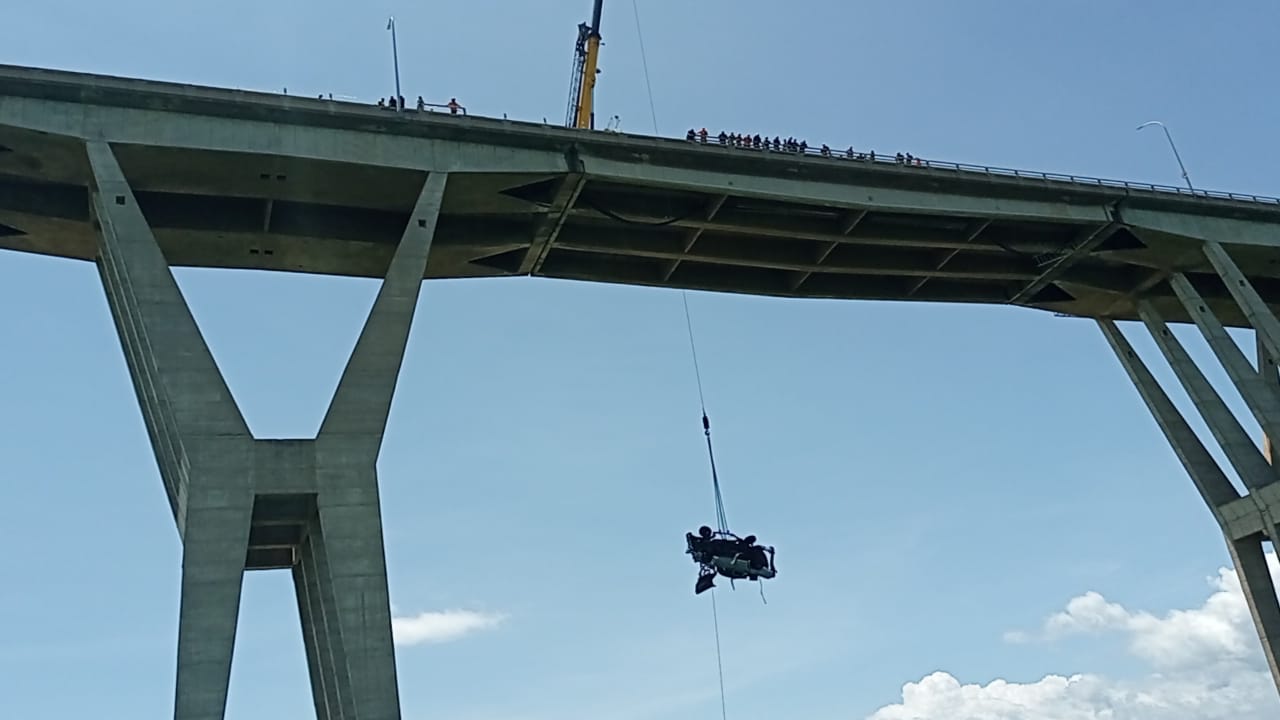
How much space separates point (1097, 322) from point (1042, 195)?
440 inches

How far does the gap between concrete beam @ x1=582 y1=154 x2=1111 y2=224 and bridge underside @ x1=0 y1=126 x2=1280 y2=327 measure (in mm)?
254

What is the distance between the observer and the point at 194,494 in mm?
32406

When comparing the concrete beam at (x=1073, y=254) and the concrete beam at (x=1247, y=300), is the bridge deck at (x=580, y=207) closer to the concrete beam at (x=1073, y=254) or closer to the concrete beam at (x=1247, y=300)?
the concrete beam at (x=1073, y=254)

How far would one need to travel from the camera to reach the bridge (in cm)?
3331

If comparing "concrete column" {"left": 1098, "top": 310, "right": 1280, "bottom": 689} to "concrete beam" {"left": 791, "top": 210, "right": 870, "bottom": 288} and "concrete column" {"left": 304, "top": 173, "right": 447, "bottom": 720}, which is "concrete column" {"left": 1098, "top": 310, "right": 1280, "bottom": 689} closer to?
"concrete beam" {"left": 791, "top": 210, "right": 870, "bottom": 288}

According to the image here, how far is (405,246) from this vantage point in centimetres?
3756

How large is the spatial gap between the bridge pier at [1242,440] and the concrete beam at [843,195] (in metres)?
7.04

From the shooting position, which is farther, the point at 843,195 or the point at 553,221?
the point at 843,195

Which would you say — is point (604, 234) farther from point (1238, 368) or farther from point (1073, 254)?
point (1238, 368)

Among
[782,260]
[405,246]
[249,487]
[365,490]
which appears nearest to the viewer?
[249,487]

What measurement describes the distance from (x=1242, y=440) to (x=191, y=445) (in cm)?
3993

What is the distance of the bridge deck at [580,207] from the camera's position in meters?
36.4

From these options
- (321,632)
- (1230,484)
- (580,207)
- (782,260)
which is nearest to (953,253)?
(782,260)

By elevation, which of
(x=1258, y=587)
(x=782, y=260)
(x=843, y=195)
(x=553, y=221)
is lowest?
(x=1258, y=587)
